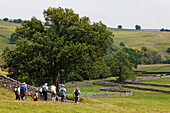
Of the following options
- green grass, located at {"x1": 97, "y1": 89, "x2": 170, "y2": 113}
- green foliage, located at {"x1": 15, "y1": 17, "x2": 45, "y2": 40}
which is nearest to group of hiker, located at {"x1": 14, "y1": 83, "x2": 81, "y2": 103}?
green grass, located at {"x1": 97, "y1": 89, "x2": 170, "y2": 113}

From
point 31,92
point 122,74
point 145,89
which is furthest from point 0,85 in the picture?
point 122,74

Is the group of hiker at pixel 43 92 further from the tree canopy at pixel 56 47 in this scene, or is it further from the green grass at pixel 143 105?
the tree canopy at pixel 56 47

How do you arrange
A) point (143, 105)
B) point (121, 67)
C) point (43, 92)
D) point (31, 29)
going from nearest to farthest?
point (43, 92) → point (143, 105) → point (31, 29) → point (121, 67)

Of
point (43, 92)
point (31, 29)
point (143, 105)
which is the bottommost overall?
point (143, 105)

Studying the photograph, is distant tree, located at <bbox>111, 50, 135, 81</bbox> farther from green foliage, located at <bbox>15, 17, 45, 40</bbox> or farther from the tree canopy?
green foliage, located at <bbox>15, 17, 45, 40</bbox>

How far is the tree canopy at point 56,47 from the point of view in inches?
2014

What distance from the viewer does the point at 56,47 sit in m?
51.3

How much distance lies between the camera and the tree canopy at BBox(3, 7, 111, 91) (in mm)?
51156

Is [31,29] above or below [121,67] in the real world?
above

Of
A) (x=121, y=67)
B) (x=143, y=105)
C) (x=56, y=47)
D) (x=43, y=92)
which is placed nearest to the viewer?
(x=43, y=92)

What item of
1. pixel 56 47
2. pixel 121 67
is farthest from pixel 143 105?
pixel 121 67

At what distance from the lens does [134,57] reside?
150625 mm

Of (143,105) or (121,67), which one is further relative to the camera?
(121,67)

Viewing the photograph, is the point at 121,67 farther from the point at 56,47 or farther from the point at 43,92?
the point at 43,92
